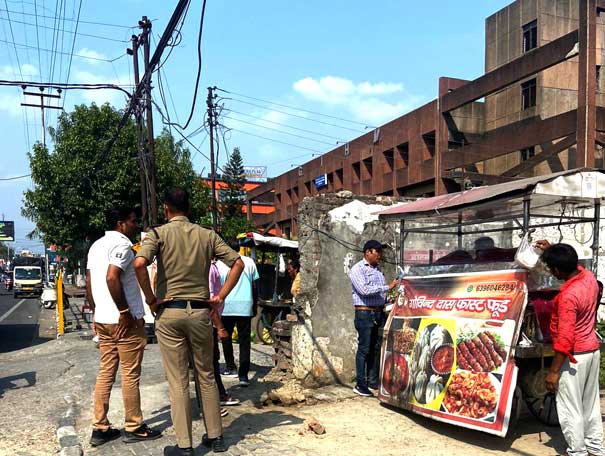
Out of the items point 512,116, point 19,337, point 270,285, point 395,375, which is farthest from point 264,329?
point 512,116

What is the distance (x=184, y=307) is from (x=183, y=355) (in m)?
0.38

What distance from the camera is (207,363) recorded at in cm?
416

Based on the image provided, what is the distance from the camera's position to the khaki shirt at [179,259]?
13.3 feet

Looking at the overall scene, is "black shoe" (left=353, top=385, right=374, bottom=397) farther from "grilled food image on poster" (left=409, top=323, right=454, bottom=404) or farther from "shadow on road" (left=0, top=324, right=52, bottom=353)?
"shadow on road" (left=0, top=324, right=52, bottom=353)

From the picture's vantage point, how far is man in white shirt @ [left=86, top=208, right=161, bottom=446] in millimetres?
4496

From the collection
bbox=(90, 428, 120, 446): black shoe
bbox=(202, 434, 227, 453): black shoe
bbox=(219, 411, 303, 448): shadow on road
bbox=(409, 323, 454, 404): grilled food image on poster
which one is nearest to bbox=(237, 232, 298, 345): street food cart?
bbox=(219, 411, 303, 448): shadow on road

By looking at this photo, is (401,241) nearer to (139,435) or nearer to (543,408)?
(543,408)

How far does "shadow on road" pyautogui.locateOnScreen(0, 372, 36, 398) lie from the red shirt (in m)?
6.40

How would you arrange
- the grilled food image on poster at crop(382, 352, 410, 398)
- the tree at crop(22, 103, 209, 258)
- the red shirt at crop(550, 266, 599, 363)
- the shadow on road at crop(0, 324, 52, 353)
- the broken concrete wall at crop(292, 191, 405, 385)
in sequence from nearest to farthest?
the red shirt at crop(550, 266, 599, 363) < the grilled food image on poster at crop(382, 352, 410, 398) < the broken concrete wall at crop(292, 191, 405, 385) < the shadow on road at crop(0, 324, 52, 353) < the tree at crop(22, 103, 209, 258)

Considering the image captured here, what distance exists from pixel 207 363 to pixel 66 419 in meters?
2.15

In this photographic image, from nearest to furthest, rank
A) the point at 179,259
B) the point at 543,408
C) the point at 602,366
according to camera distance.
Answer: the point at 179,259
the point at 543,408
the point at 602,366

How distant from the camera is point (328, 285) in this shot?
684cm

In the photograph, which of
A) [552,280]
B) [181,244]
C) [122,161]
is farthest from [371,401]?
[122,161]

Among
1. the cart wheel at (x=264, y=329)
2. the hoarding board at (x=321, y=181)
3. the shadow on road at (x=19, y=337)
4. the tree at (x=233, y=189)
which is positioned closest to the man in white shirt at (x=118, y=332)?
the cart wheel at (x=264, y=329)
